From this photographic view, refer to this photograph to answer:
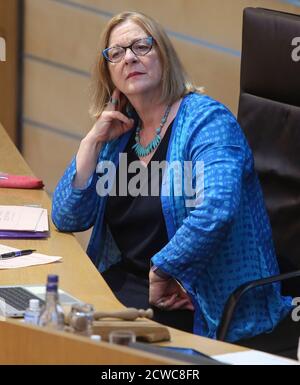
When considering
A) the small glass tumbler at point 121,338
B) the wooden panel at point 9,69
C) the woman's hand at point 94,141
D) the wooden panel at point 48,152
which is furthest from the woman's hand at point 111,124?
the wooden panel at point 9,69

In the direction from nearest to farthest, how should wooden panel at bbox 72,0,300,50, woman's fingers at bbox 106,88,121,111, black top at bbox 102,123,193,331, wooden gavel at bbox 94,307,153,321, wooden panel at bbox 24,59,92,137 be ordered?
wooden gavel at bbox 94,307,153,321 < black top at bbox 102,123,193,331 < woman's fingers at bbox 106,88,121,111 < wooden panel at bbox 72,0,300,50 < wooden panel at bbox 24,59,92,137

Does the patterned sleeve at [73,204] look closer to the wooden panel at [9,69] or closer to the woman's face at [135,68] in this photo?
the woman's face at [135,68]

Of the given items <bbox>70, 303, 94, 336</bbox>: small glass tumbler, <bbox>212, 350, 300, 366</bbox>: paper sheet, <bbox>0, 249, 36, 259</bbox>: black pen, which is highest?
<bbox>0, 249, 36, 259</bbox>: black pen

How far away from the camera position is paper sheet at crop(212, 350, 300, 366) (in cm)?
203

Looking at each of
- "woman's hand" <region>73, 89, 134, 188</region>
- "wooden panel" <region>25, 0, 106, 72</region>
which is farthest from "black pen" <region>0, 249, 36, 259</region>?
"wooden panel" <region>25, 0, 106, 72</region>

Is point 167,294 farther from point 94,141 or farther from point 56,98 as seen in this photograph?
point 56,98

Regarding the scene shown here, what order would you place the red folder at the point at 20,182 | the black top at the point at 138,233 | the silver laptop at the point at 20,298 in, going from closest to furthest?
the silver laptop at the point at 20,298 → the black top at the point at 138,233 → the red folder at the point at 20,182

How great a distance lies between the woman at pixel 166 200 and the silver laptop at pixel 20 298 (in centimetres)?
A: 48

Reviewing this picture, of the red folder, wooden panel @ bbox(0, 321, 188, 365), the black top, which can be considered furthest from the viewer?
the red folder

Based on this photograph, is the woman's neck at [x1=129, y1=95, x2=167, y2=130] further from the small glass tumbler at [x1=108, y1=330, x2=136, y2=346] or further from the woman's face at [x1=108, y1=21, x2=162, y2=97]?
the small glass tumbler at [x1=108, y1=330, x2=136, y2=346]

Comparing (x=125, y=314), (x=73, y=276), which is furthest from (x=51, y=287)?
(x=73, y=276)

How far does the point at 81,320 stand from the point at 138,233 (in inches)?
43.3

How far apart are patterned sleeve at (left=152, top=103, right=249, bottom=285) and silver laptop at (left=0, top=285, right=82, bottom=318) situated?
1.47 ft

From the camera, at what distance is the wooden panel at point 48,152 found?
499cm
